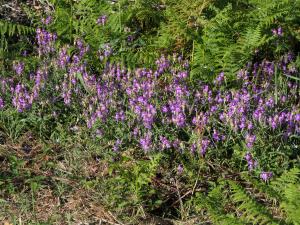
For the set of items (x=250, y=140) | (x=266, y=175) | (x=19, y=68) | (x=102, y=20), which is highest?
(x=102, y=20)

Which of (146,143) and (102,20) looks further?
(102,20)

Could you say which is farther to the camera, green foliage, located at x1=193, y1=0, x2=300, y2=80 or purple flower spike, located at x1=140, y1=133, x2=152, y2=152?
green foliage, located at x1=193, y1=0, x2=300, y2=80

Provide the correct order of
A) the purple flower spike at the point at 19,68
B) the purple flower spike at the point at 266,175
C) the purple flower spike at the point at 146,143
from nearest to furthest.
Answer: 1. the purple flower spike at the point at 266,175
2. the purple flower spike at the point at 146,143
3. the purple flower spike at the point at 19,68

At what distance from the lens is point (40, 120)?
14.1 ft

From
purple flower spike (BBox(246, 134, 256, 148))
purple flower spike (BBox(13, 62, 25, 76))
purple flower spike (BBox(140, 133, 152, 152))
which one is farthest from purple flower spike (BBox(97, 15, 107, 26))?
purple flower spike (BBox(246, 134, 256, 148))

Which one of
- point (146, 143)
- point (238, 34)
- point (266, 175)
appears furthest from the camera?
point (238, 34)

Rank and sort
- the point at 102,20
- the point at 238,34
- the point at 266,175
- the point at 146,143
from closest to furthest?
the point at 266,175
the point at 146,143
the point at 238,34
the point at 102,20

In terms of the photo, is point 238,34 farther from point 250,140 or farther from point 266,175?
point 266,175

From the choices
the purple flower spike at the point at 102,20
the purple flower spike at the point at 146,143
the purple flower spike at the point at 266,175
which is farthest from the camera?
the purple flower spike at the point at 102,20

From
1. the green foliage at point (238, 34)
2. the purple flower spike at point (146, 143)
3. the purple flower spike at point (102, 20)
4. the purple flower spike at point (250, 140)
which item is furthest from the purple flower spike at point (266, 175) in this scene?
the purple flower spike at point (102, 20)

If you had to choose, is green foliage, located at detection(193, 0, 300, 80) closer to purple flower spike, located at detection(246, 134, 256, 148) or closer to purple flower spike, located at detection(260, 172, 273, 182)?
purple flower spike, located at detection(246, 134, 256, 148)

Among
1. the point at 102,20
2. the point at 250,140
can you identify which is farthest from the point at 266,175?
the point at 102,20

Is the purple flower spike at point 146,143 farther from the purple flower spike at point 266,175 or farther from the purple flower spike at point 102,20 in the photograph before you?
the purple flower spike at point 102,20

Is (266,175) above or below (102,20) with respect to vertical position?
below
